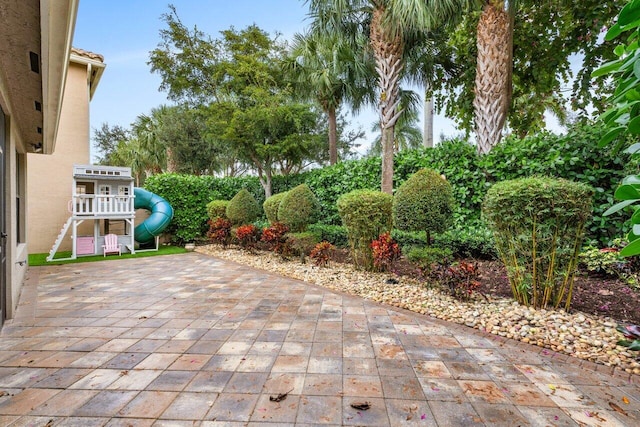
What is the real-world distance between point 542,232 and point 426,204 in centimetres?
161

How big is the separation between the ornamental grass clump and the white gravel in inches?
10.6

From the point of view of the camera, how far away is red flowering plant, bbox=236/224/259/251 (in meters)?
8.33

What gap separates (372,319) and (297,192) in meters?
4.41

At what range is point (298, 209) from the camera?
7328 mm

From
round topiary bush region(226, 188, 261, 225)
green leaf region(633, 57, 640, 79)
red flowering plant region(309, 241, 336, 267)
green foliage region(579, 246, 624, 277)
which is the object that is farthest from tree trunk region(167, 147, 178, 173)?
green leaf region(633, 57, 640, 79)

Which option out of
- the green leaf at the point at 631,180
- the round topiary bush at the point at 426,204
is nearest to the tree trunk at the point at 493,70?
the round topiary bush at the point at 426,204

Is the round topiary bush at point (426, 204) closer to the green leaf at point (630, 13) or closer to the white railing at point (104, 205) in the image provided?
the green leaf at point (630, 13)

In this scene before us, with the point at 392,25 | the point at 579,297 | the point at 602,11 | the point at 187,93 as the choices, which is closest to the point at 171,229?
the point at 187,93

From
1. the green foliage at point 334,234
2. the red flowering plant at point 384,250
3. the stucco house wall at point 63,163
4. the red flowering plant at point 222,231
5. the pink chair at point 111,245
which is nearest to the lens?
Answer: the red flowering plant at point 384,250

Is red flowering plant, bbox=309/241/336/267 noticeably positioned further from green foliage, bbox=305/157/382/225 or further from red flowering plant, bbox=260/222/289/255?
green foliage, bbox=305/157/382/225

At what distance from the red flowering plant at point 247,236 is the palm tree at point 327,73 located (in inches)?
170

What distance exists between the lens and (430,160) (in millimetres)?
6965

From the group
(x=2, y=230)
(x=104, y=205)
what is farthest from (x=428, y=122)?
(x=2, y=230)

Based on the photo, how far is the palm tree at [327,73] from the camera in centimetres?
980
